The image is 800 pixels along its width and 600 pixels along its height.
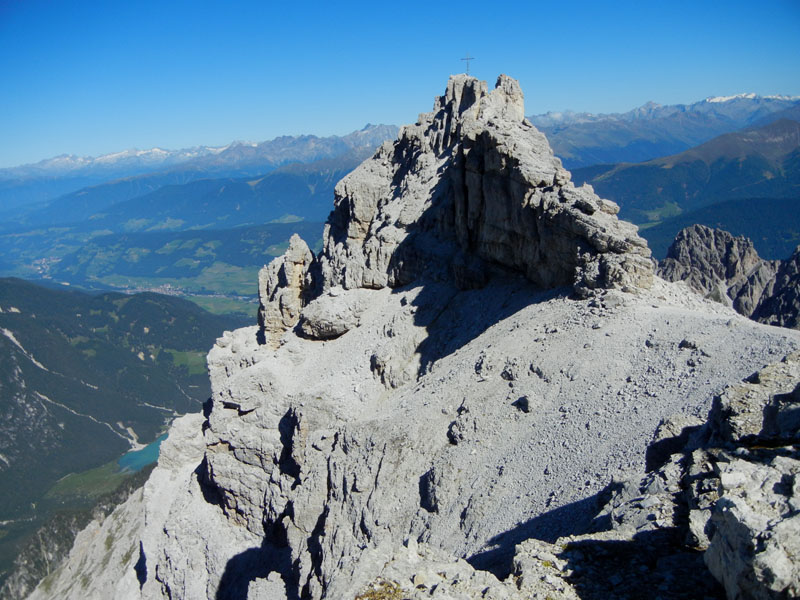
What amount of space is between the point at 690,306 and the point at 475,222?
1866cm

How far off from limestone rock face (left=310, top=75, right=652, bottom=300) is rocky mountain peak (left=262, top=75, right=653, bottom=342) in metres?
0.10

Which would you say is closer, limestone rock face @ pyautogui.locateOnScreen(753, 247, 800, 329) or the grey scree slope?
the grey scree slope

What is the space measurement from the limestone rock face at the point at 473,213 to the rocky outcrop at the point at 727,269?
49694 mm

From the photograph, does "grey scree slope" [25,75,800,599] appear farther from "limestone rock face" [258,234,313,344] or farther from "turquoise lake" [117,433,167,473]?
"turquoise lake" [117,433,167,473]

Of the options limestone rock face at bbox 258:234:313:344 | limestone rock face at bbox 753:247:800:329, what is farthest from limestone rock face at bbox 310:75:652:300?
limestone rock face at bbox 753:247:800:329

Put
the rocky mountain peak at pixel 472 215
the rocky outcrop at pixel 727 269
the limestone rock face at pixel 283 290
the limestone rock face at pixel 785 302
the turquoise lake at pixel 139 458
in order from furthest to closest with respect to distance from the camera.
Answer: the turquoise lake at pixel 139 458
the rocky outcrop at pixel 727 269
the limestone rock face at pixel 785 302
the limestone rock face at pixel 283 290
the rocky mountain peak at pixel 472 215

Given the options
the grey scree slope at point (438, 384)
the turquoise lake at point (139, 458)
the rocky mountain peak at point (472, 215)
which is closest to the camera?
the grey scree slope at point (438, 384)

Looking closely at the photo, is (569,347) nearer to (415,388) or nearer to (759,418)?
(415,388)

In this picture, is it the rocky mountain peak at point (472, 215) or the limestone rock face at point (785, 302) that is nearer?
the rocky mountain peak at point (472, 215)

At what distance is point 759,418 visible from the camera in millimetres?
16625

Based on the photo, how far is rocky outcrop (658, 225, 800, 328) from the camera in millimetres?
87319

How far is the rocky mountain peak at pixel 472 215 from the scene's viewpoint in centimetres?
3750

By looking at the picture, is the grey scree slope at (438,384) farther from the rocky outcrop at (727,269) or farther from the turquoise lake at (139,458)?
the turquoise lake at (139,458)

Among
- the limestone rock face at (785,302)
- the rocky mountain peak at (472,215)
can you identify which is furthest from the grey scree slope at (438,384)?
the limestone rock face at (785,302)
